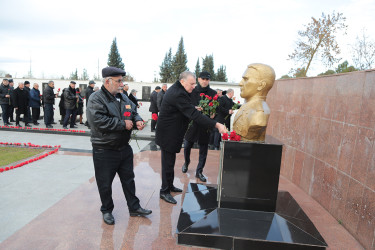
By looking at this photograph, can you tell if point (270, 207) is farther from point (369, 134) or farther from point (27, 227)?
point (27, 227)

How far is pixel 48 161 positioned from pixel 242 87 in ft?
16.5

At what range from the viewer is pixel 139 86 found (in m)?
28.7

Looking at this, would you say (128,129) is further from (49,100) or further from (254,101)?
(49,100)

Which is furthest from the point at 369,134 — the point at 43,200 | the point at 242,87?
the point at 43,200

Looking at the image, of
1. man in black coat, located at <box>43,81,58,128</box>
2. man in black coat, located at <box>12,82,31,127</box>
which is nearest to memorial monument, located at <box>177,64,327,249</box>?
man in black coat, located at <box>43,81,58,128</box>

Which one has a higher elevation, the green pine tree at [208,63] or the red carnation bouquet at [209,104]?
the green pine tree at [208,63]

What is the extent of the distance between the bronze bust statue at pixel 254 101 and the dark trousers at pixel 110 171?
152cm

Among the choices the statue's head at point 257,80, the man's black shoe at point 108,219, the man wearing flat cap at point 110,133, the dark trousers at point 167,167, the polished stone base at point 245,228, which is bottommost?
the man's black shoe at point 108,219

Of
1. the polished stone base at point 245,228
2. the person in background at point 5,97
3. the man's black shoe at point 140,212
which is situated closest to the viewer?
the polished stone base at point 245,228

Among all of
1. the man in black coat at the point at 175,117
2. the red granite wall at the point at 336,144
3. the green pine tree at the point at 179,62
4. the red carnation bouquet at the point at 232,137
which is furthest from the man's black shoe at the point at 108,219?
the green pine tree at the point at 179,62

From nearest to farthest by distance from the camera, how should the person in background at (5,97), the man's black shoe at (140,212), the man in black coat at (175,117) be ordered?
1. the man's black shoe at (140,212)
2. the man in black coat at (175,117)
3. the person in background at (5,97)

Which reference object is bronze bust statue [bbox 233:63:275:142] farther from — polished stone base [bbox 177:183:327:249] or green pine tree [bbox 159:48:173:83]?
green pine tree [bbox 159:48:173:83]

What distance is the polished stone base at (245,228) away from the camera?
2.86 m

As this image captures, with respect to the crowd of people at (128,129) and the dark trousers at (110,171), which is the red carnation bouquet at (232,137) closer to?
the crowd of people at (128,129)
